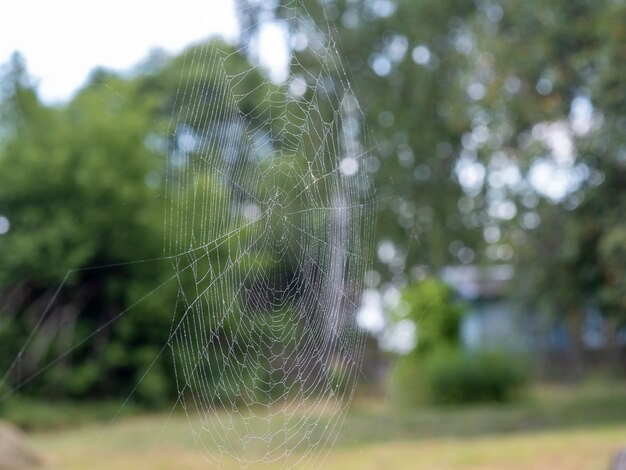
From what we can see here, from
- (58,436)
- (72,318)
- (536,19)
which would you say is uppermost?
(536,19)

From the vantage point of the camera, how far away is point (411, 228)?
19453mm

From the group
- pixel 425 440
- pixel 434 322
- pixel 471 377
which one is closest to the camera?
pixel 425 440

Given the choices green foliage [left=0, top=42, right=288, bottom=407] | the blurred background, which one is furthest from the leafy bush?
green foliage [left=0, top=42, right=288, bottom=407]

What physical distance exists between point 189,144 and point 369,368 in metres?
19.0

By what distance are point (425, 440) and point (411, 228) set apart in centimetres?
650

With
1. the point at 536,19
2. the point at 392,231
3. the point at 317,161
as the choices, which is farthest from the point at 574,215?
the point at 317,161

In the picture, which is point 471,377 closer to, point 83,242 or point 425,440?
point 425,440

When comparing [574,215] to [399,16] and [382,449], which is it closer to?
[382,449]

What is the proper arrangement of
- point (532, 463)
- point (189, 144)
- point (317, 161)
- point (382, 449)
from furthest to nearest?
point (382, 449), point (532, 463), point (317, 161), point (189, 144)

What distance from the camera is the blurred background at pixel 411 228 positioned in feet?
46.0

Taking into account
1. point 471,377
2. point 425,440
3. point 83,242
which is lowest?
point 471,377

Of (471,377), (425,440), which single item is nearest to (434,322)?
(471,377)

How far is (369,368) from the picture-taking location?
78.2ft

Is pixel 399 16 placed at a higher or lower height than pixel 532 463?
higher
